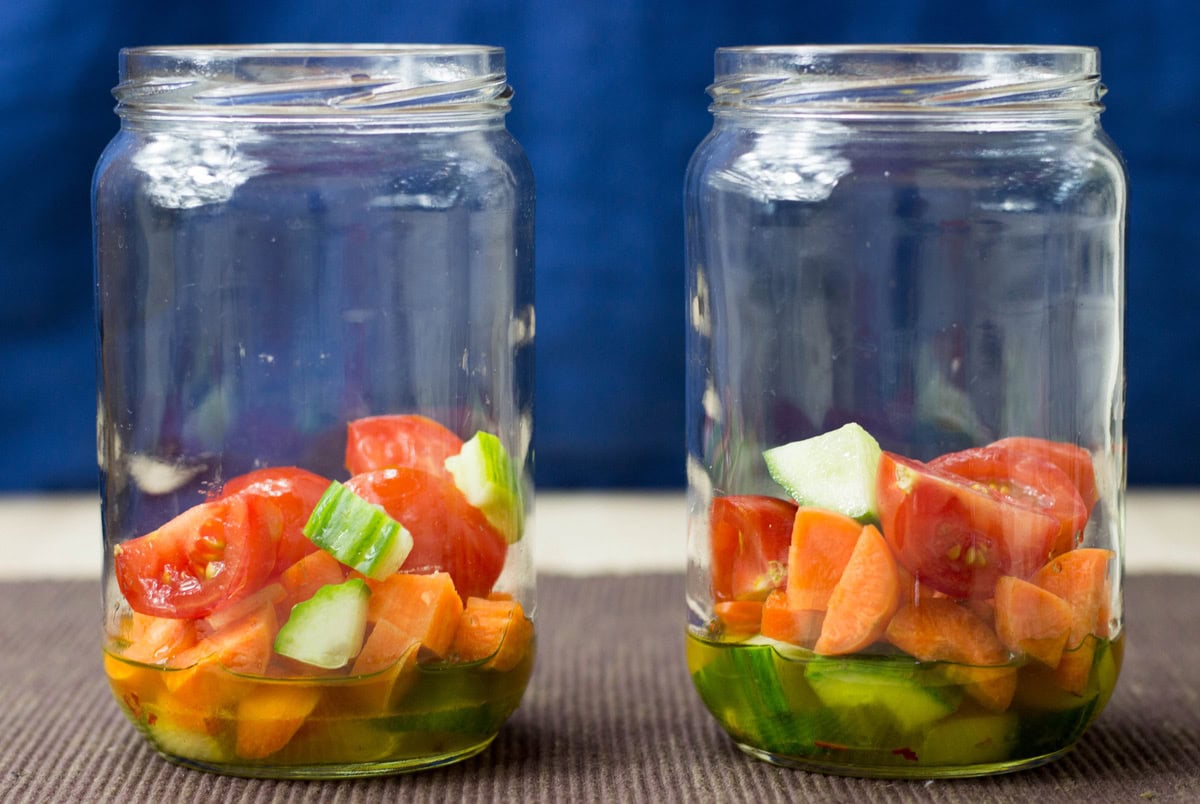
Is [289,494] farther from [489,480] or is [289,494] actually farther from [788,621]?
[788,621]

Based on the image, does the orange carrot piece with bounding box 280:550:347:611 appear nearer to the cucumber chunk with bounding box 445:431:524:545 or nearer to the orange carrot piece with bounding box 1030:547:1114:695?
the cucumber chunk with bounding box 445:431:524:545

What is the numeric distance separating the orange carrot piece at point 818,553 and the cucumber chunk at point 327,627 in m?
0.25

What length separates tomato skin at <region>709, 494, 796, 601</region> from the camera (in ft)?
3.20

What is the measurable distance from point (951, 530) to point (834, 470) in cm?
7

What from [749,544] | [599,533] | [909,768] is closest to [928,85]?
[749,544]

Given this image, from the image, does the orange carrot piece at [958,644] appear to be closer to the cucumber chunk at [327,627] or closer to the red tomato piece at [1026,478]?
the red tomato piece at [1026,478]

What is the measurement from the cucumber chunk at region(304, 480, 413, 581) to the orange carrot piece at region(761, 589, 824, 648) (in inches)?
8.5

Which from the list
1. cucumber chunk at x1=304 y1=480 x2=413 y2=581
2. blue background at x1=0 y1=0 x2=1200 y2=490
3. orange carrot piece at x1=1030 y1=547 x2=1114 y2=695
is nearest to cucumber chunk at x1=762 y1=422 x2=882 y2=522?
orange carrot piece at x1=1030 y1=547 x2=1114 y2=695

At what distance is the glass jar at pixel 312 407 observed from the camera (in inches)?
37.2

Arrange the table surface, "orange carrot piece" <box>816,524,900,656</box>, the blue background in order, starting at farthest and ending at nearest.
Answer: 1. the blue background
2. the table surface
3. "orange carrot piece" <box>816,524,900,656</box>

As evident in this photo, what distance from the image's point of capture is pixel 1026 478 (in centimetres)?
97

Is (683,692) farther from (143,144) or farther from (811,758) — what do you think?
(143,144)

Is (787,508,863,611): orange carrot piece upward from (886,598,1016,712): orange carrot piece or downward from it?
upward

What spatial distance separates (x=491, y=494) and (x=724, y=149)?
26 centimetres
